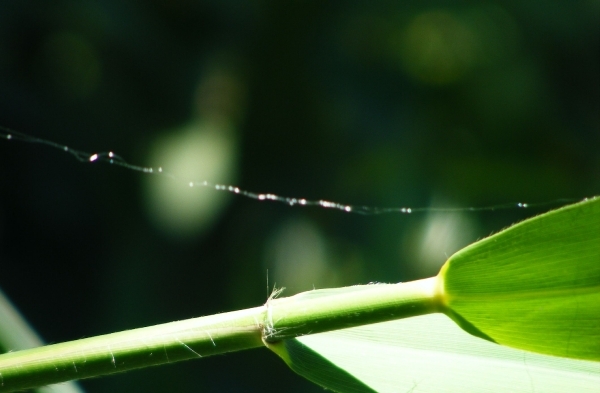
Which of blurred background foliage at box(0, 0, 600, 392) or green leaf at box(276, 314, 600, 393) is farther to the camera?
blurred background foliage at box(0, 0, 600, 392)

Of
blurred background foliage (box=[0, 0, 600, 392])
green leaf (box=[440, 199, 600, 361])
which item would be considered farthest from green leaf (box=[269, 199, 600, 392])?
blurred background foliage (box=[0, 0, 600, 392])

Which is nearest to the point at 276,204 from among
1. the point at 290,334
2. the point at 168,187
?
the point at 168,187

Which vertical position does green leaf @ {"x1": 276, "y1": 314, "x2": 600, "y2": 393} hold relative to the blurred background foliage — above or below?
below

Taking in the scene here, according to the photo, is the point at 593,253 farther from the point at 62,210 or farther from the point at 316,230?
the point at 62,210

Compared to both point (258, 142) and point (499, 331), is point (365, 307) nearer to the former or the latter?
point (499, 331)

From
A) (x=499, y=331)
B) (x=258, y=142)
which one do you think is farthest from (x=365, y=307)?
(x=258, y=142)

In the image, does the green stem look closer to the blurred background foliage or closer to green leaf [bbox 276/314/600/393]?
green leaf [bbox 276/314/600/393]
